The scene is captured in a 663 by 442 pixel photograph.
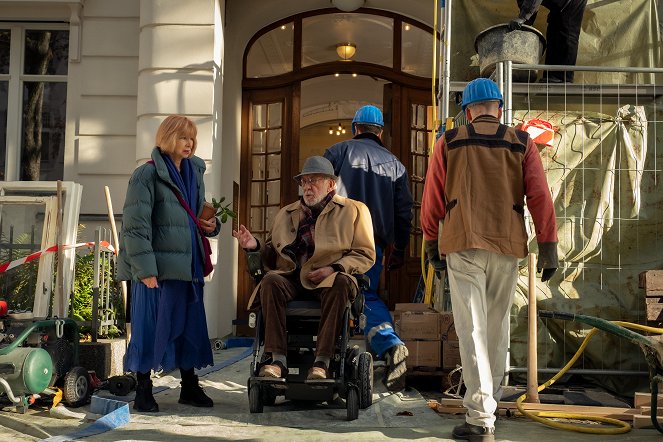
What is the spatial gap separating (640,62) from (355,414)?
429cm

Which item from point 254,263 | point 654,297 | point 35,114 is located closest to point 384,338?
point 254,263

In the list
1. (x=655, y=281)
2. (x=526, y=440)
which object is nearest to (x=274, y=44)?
(x=655, y=281)

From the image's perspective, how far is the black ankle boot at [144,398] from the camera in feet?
16.7

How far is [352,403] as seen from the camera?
4789mm

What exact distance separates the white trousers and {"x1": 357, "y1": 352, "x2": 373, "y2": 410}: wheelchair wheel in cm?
79

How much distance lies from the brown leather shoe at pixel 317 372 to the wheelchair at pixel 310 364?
0.02 m

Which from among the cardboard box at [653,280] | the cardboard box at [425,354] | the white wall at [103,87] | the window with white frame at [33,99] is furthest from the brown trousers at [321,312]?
the window with white frame at [33,99]

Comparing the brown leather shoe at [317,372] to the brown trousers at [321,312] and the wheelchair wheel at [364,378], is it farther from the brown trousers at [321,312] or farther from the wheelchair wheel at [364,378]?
the wheelchair wheel at [364,378]

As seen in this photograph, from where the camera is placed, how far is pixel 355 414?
4.80m

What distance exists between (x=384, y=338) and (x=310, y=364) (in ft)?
3.50

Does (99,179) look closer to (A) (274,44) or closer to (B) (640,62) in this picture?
(A) (274,44)

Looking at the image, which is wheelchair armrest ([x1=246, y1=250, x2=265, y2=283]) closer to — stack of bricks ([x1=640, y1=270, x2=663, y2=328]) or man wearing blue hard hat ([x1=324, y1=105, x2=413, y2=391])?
man wearing blue hard hat ([x1=324, y1=105, x2=413, y2=391])

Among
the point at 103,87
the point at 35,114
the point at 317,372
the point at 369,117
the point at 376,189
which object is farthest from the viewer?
the point at 35,114

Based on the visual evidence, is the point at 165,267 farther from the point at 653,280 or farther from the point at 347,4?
the point at 347,4
